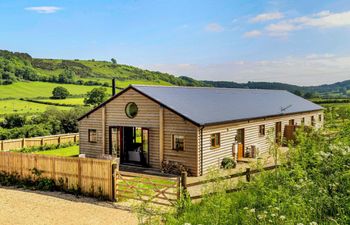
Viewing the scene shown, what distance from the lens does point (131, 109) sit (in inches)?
822

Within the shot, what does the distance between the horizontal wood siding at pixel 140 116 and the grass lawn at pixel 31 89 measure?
48.8m

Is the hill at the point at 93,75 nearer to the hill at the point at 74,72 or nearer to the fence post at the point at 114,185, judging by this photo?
the hill at the point at 74,72

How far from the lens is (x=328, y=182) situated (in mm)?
7020

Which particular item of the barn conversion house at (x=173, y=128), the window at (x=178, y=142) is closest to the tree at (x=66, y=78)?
the barn conversion house at (x=173, y=128)

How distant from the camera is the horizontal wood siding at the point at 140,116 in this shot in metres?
19.5

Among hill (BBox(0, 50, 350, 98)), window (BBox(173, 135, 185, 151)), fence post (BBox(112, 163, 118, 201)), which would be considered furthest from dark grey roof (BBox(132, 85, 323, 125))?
hill (BBox(0, 50, 350, 98))

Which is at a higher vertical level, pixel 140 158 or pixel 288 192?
pixel 288 192

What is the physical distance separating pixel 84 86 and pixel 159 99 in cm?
6907

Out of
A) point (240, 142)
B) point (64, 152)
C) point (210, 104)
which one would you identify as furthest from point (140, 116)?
point (64, 152)

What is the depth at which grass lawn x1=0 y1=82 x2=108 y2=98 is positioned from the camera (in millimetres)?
65125

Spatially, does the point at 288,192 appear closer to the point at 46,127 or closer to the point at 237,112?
the point at 237,112

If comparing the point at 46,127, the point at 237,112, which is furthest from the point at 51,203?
the point at 46,127

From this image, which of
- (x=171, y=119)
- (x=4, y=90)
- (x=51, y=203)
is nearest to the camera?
(x=51, y=203)

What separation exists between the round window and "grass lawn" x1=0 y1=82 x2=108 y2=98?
164ft
